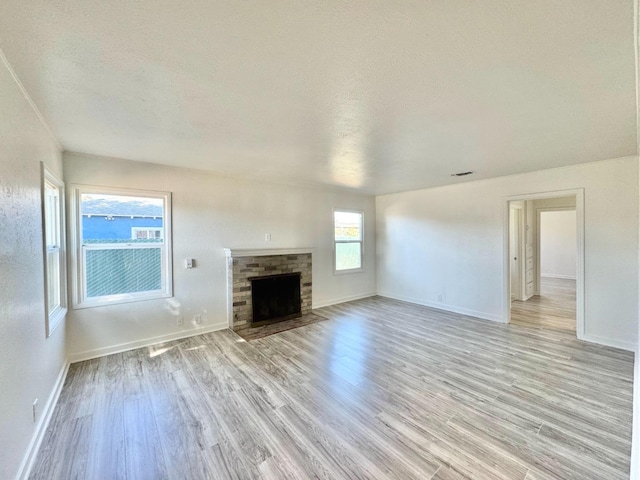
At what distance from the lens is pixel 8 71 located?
154 centimetres

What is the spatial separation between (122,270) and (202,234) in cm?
108

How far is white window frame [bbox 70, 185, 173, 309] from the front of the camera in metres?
3.13

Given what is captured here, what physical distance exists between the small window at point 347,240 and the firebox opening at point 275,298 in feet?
4.10

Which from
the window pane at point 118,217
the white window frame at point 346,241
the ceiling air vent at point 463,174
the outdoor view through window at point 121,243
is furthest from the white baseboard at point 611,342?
the window pane at point 118,217

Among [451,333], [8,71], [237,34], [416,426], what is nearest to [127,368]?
[8,71]

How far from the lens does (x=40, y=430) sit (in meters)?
1.93

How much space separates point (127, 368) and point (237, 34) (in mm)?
3411

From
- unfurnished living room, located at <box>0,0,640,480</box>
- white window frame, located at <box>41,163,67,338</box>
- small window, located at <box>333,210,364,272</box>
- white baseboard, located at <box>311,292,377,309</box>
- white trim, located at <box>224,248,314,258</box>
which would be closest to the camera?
unfurnished living room, located at <box>0,0,640,480</box>

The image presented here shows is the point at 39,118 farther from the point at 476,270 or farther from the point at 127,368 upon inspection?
the point at 476,270

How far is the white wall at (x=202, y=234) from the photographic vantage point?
327cm

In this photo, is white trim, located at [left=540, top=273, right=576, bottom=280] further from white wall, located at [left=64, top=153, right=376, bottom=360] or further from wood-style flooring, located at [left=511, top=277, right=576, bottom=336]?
white wall, located at [left=64, top=153, right=376, bottom=360]

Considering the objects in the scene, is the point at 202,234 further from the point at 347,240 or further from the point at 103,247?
the point at 347,240

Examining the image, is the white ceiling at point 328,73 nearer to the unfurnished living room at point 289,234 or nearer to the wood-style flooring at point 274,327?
the unfurnished living room at point 289,234

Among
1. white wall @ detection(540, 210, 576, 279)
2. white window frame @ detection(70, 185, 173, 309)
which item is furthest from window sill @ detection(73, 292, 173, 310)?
white wall @ detection(540, 210, 576, 279)
